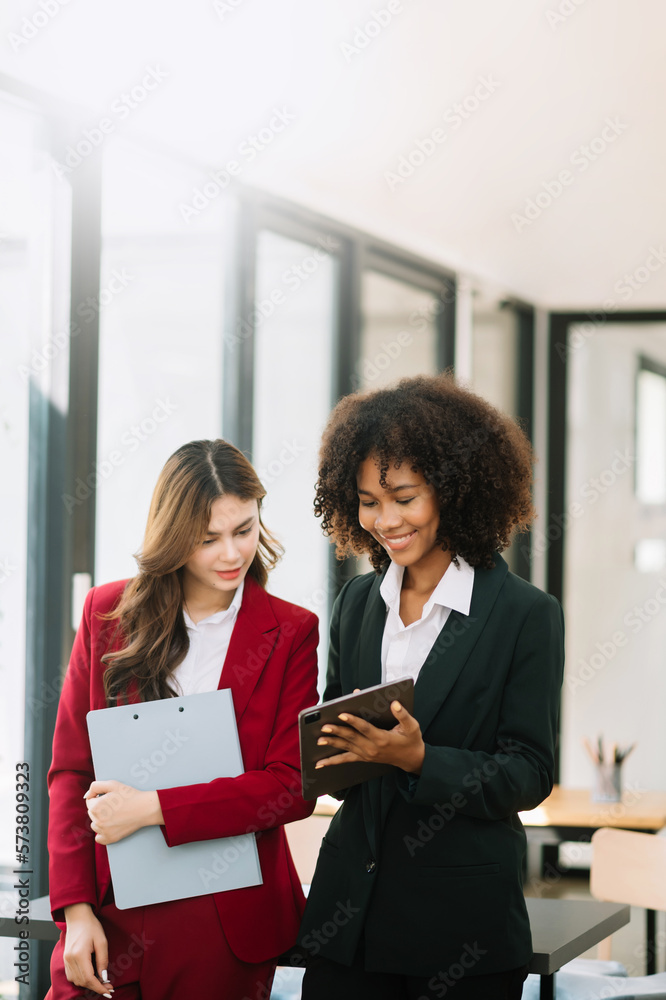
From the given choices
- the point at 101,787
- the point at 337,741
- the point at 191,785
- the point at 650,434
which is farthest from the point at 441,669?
the point at 650,434

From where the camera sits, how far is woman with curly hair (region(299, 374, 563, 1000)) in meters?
1.66

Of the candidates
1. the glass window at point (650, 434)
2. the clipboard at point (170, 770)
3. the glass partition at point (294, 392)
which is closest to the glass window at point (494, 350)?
the glass window at point (650, 434)

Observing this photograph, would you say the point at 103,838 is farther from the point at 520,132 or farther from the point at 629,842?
the point at 520,132

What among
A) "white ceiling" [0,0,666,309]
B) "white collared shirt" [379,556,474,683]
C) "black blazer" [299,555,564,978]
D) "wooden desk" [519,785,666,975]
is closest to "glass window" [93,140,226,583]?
"white ceiling" [0,0,666,309]

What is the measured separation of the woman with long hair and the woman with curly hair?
11cm

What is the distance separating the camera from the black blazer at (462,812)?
1.65 meters

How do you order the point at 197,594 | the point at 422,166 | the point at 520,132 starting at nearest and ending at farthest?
the point at 197,594
the point at 520,132
the point at 422,166

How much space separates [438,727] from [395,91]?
2.21 metres

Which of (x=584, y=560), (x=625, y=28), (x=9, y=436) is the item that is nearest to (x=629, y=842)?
(x=9, y=436)

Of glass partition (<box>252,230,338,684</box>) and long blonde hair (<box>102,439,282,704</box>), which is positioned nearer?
long blonde hair (<box>102,439,282,704</box>)

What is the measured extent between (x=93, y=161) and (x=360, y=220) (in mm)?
1684

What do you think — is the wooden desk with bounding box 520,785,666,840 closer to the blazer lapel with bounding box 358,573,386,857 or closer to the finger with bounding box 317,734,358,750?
the blazer lapel with bounding box 358,573,386,857

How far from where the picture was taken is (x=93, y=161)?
291cm

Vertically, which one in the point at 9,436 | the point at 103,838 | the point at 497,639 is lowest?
the point at 103,838
